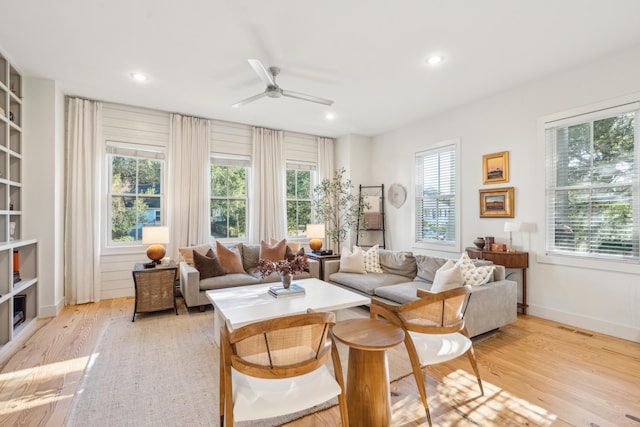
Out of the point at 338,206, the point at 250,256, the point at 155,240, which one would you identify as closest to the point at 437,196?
the point at 338,206

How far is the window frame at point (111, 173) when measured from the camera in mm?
4754

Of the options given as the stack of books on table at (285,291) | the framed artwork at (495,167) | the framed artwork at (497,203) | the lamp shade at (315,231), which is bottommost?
the stack of books on table at (285,291)

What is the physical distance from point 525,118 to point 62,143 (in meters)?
6.10

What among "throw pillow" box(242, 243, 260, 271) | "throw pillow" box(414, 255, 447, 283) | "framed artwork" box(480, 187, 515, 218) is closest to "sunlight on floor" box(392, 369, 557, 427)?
"throw pillow" box(414, 255, 447, 283)

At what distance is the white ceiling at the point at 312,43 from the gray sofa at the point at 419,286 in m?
2.26

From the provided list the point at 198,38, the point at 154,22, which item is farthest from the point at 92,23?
the point at 198,38

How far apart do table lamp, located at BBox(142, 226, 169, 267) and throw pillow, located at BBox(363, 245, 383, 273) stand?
2779 millimetres

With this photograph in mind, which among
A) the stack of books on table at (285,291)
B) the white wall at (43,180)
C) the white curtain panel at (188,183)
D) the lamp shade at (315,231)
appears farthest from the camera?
the lamp shade at (315,231)

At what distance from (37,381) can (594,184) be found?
5506 millimetres

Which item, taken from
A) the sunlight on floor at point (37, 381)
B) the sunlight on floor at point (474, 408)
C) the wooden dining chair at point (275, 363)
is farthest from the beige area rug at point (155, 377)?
the wooden dining chair at point (275, 363)

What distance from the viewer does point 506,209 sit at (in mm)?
4207

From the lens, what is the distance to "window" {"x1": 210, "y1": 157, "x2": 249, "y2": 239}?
18.3ft

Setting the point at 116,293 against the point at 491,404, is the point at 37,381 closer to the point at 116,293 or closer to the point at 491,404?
the point at 116,293

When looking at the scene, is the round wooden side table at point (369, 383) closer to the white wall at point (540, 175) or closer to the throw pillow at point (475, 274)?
the throw pillow at point (475, 274)
